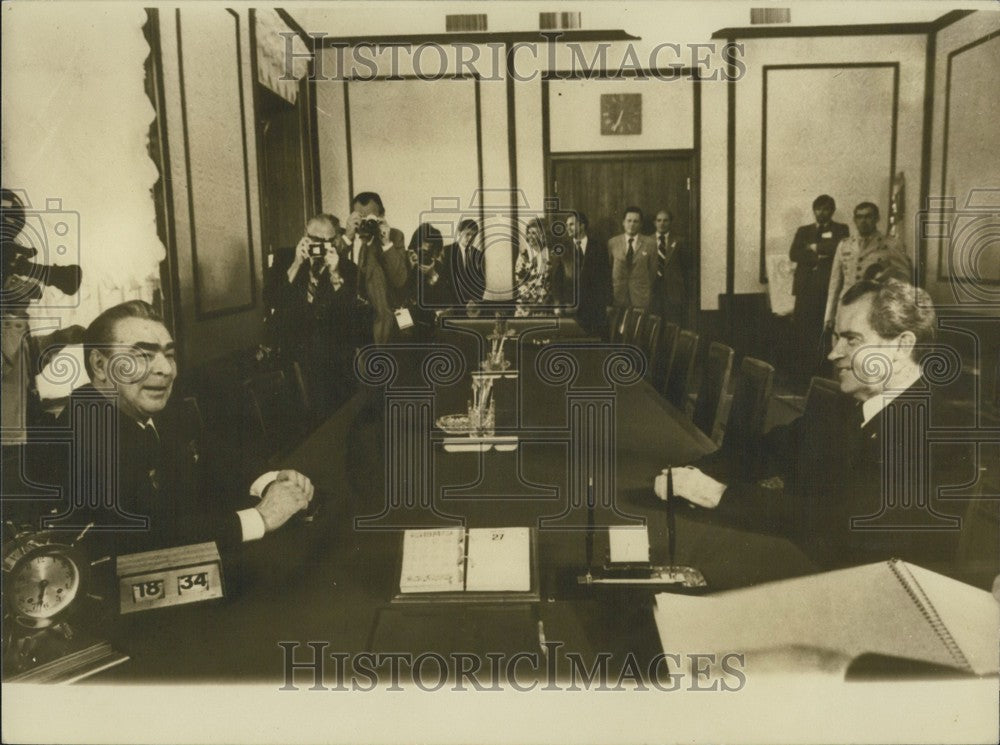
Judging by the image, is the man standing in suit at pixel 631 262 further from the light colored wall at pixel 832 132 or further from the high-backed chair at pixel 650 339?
the light colored wall at pixel 832 132

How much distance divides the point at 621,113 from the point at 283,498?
1.41 metres

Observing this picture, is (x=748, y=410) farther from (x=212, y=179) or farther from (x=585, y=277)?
(x=212, y=179)

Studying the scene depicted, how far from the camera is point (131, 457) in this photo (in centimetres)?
211

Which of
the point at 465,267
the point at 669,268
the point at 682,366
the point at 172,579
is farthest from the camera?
the point at 682,366

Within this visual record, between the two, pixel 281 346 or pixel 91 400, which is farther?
pixel 281 346

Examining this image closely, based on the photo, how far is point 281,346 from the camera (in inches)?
92.9

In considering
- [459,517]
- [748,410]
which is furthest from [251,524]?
[748,410]

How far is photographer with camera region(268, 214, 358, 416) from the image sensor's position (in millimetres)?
2305

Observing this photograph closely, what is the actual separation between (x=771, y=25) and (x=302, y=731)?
219 centimetres

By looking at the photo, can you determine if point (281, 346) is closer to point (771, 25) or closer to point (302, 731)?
point (302, 731)

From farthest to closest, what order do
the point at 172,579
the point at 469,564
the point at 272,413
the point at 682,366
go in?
the point at 682,366 → the point at 272,413 → the point at 172,579 → the point at 469,564

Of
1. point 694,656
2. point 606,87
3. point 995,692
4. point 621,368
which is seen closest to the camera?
point 694,656

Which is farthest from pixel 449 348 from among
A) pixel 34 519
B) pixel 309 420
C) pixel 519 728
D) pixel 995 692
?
pixel 995 692

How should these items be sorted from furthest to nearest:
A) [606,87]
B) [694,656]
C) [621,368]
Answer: [621,368], [606,87], [694,656]
